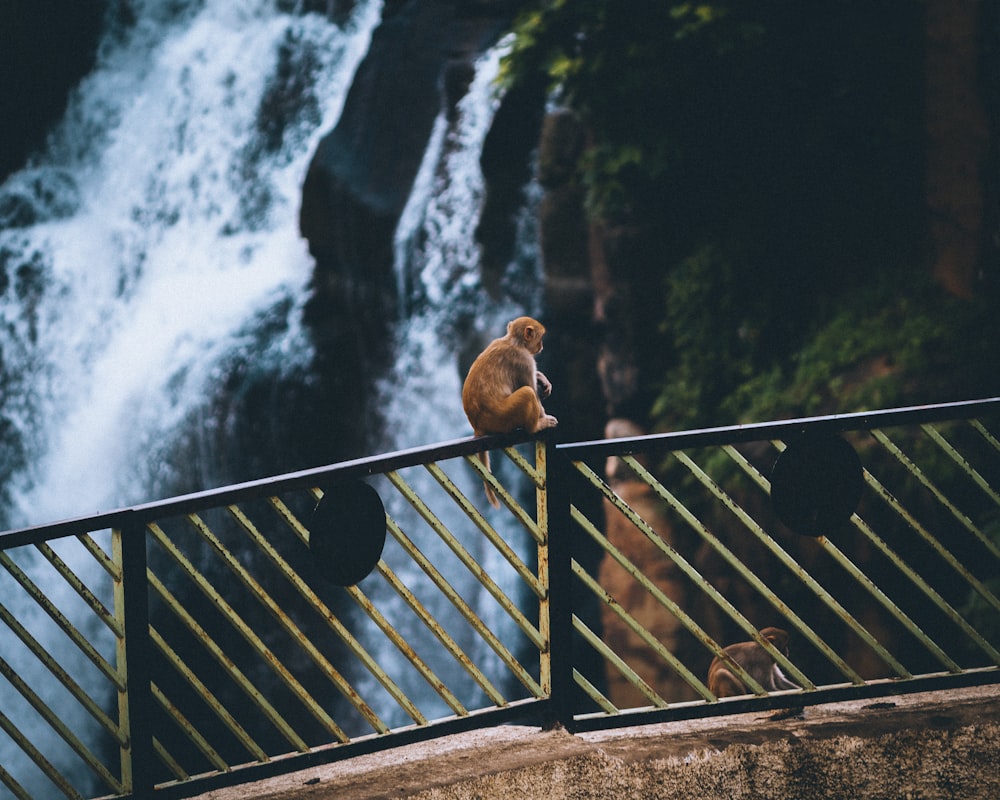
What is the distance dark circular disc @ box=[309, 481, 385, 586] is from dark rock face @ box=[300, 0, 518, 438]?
976cm

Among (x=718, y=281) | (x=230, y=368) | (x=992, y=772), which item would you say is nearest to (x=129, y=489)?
(x=230, y=368)

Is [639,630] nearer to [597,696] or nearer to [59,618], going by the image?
[597,696]

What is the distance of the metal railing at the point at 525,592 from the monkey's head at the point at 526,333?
17.5 inches

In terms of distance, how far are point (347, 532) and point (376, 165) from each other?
10.2 meters

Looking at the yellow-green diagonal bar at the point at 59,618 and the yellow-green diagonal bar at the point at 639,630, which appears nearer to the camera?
the yellow-green diagonal bar at the point at 59,618

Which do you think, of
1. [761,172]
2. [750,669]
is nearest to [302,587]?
[750,669]

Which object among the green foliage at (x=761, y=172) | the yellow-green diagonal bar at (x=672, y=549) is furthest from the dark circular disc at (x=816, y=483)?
the green foliage at (x=761, y=172)

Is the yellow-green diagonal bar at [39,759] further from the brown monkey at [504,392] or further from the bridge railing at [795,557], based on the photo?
the brown monkey at [504,392]

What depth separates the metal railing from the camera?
9.08 ft

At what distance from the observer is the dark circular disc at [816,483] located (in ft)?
10.3

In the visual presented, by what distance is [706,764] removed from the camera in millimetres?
2896

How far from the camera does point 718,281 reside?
391 inches

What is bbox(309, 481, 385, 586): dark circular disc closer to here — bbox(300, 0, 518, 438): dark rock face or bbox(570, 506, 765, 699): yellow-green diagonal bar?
bbox(570, 506, 765, 699): yellow-green diagonal bar

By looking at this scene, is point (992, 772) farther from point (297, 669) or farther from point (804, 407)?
point (297, 669)
